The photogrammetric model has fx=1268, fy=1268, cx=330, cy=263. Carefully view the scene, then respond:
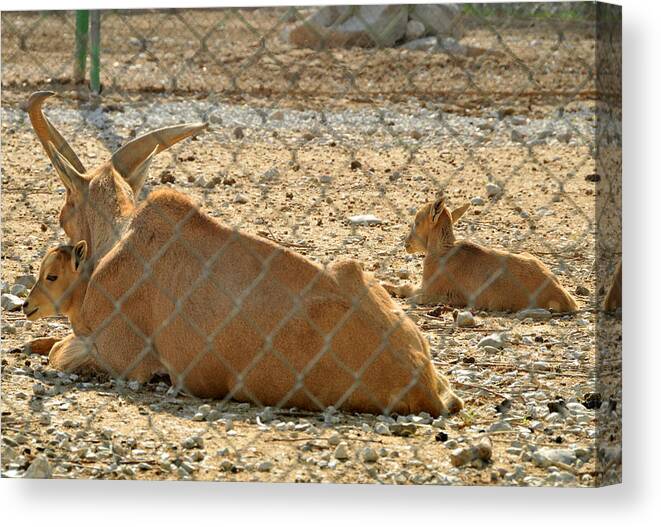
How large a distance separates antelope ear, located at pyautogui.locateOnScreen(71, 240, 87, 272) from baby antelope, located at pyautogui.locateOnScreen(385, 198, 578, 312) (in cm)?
222

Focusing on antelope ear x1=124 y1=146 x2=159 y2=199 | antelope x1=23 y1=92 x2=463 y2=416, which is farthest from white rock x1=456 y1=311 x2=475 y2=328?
antelope ear x1=124 y1=146 x2=159 y2=199

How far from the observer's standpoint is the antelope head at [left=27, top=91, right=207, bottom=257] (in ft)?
18.5

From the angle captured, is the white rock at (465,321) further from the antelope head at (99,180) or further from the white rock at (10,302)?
the white rock at (10,302)

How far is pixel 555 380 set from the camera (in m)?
5.48

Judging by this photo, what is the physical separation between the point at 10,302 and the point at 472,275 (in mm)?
2502

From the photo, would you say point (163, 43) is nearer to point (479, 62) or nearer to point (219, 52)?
point (219, 52)

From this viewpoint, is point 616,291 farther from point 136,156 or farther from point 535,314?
point 136,156

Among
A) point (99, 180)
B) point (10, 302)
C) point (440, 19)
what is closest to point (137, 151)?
point (99, 180)

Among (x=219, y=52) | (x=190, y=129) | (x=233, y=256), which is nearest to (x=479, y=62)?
(x=219, y=52)

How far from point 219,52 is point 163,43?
83 cm

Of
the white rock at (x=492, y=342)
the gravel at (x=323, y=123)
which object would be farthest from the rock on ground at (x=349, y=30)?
the white rock at (x=492, y=342)

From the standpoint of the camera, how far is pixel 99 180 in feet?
18.8

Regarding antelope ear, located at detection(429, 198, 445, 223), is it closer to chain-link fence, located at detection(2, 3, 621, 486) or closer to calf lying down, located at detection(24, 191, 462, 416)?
chain-link fence, located at detection(2, 3, 621, 486)

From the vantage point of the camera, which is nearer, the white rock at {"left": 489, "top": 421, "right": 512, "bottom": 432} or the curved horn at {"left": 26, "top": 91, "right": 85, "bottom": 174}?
the white rock at {"left": 489, "top": 421, "right": 512, "bottom": 432}
